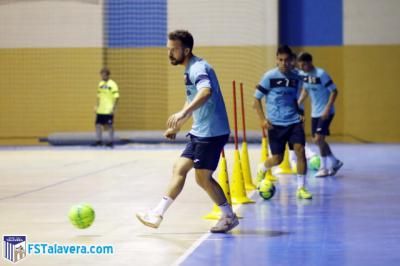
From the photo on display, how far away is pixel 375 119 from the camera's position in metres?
26.8

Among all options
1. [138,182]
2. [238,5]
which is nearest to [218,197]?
[138,182]

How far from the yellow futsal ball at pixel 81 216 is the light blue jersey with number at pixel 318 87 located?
6.94 meters

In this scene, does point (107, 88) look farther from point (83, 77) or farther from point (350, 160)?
point (350, 160)

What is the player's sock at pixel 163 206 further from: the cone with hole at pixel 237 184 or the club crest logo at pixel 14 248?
the cone with hole at pixel 237 184

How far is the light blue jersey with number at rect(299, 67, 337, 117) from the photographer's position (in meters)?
14.8

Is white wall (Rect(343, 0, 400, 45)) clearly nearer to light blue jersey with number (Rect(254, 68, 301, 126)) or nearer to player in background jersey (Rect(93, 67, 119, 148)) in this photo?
player in background jersey (Rect(93, 67, 119, 148))

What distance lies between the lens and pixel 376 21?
87.2ft

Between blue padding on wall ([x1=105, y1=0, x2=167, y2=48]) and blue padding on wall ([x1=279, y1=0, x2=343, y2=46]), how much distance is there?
398cm

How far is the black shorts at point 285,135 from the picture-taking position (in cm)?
1152

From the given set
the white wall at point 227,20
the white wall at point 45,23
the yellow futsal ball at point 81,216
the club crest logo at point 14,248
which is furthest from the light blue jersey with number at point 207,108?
the white wall at point 45,23

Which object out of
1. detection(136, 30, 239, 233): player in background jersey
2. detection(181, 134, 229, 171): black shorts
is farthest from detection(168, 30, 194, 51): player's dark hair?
detection(181, 134, 229, 171): black shorts

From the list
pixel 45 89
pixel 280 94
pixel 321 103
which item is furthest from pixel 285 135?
pixel 45 89

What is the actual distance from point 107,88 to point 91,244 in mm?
16599

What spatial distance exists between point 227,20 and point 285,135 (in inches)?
593
